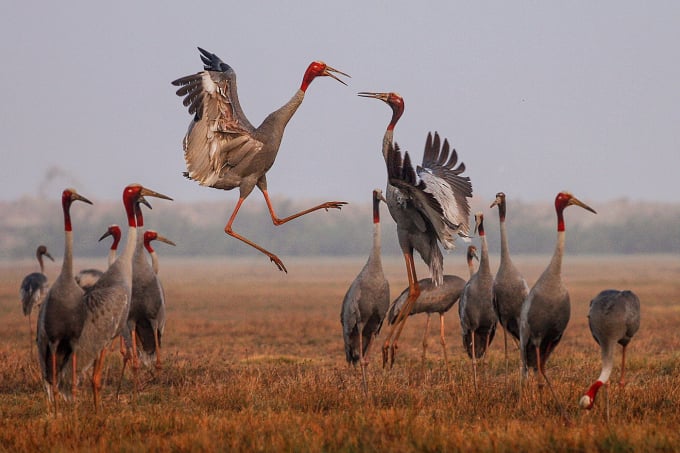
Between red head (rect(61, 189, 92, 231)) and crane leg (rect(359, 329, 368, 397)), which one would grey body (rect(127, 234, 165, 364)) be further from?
crane leg (rect(359, 329, 368, 397))

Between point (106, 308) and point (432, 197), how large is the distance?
3.08m

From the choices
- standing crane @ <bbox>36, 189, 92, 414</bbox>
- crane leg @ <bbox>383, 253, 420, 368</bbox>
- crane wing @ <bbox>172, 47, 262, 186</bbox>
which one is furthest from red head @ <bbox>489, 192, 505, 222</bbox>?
standing crane @ <bbox>36, 189, 92, 414</bbox>

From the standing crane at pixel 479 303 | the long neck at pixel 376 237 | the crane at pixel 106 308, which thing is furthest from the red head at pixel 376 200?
the crane at pixel 106 308

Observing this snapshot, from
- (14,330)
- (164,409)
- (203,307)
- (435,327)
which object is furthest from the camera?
(203,307)

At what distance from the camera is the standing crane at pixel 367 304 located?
943 cm

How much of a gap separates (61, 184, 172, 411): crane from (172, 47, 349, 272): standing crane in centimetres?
116

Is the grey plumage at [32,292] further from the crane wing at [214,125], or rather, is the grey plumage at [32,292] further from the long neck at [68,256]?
the long neck at [68,256]

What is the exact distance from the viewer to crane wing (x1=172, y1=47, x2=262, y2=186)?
8633 millimetres

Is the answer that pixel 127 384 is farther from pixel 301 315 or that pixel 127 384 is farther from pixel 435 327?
pixel 301 315

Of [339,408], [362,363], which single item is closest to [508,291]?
[362,363]

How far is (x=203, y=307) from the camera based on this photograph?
2706 centimetres

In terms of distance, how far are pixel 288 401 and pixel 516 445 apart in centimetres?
268

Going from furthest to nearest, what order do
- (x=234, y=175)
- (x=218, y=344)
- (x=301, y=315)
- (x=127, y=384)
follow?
(x=301, y=315), (x=218, y=344), (x=127, y=384), (x=234, y=175)

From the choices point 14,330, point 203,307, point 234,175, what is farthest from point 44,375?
point 203,307
